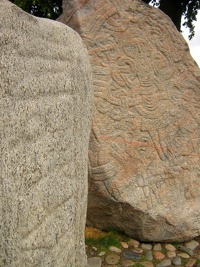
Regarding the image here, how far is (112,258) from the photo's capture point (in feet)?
7.56

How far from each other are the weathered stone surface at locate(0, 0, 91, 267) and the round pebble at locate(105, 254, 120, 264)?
2.00 ft

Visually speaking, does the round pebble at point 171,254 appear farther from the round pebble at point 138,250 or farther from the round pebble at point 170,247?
the round pebble at point 138,250

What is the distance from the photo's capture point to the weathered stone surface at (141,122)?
234cm

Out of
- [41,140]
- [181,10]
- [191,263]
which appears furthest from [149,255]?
[181,10]

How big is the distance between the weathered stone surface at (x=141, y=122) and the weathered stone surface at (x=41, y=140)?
26.0 inches

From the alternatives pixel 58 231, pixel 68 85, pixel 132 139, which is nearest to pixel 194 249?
pixel 132 139

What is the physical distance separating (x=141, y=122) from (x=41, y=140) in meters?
1.23

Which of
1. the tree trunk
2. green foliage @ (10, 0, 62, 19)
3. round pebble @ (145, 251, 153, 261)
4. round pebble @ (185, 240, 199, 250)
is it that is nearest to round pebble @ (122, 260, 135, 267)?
round pebble @ (145, 251, 153, 261)

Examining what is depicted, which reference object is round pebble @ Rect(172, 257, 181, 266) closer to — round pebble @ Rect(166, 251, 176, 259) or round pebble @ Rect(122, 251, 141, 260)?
round pebble @ Rect(166, 251, 176, 259)

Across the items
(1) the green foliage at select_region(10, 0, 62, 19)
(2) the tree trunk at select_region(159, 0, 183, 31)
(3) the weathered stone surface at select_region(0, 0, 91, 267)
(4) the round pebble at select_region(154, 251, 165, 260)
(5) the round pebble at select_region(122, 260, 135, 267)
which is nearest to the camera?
(3) the weathered stone surface at select_region(0, 0, 91, 267)

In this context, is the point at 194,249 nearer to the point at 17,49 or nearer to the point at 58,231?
the point at 58,231

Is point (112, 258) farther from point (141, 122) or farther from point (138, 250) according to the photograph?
point (141, 122)

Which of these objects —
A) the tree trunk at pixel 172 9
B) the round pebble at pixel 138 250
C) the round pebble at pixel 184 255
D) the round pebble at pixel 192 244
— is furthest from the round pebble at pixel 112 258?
the tree trunk at pixel 172 9

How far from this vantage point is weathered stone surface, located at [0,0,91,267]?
123 centimetres
